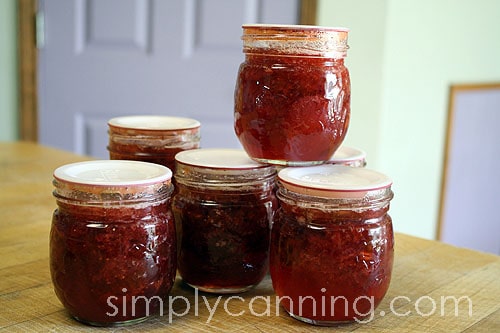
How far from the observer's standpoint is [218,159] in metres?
0.94

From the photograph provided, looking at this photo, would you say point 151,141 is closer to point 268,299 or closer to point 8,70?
point 268,299

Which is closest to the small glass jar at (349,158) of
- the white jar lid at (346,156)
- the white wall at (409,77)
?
the white jar lid at (346,156)

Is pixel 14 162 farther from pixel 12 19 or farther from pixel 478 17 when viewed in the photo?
pixel 478 17

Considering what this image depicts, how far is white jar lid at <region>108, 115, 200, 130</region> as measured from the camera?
3.32ft

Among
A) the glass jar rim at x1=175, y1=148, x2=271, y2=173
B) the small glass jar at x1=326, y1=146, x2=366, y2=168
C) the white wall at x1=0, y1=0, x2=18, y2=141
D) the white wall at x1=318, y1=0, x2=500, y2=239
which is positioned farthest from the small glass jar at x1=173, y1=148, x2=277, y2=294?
the white wall at x1=0, y1=0, x2=18, y2=141

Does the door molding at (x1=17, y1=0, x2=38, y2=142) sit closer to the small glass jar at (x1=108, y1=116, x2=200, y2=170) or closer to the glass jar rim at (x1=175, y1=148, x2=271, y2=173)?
the small glass jar at (x1=108, y1=116, x2=200, y2=170)

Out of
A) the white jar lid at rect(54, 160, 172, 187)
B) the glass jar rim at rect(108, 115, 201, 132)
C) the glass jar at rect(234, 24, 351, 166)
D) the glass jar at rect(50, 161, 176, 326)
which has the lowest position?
the glass jar at rect(50, 161, 176, 326)

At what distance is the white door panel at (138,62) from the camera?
7.91ft

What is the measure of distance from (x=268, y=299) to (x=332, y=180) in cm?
18

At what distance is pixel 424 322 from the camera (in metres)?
0.84

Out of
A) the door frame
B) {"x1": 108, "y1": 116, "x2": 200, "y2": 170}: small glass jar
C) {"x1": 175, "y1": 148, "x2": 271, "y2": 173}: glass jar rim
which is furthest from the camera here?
the door frame

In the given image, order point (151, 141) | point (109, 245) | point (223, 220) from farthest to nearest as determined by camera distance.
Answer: point (151, 141)
point (223, 220)
point (109, 245)

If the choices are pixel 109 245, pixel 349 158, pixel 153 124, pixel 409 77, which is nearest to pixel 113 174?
pixel 109 245

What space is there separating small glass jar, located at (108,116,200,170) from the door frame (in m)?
1.49
